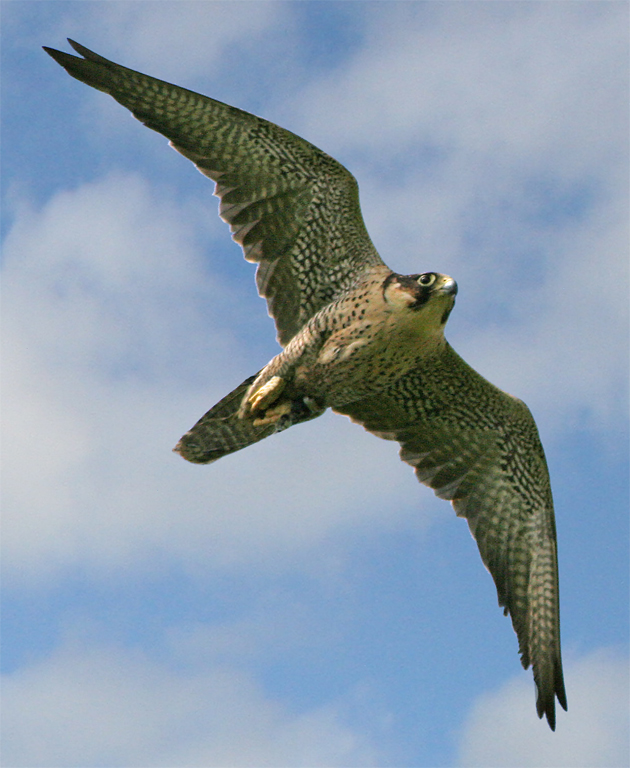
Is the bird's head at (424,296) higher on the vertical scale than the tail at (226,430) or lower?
higher

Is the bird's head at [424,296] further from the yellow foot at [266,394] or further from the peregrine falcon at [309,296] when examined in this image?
the yellow foot at [266,394]

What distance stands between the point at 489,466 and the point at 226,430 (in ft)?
8.41

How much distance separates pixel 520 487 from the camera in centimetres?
991

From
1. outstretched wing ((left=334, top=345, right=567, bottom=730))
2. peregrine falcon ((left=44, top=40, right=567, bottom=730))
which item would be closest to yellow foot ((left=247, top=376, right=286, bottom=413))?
peregrine falcon ((left=44, top=40, right=567, bottom=730))

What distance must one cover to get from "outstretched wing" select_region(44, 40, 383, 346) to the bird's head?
0.60 meters

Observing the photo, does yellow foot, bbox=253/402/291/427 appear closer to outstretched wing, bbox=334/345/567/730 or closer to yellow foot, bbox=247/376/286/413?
yellow foot, bbox=247/376/286/413

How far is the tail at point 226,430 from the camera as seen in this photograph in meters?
8.77

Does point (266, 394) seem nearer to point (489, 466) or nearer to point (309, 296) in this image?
point (309, 296)

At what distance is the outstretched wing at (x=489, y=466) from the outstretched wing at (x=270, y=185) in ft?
4.18

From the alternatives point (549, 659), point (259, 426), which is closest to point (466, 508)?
point (549, 659)

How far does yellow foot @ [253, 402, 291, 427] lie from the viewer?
8898mm

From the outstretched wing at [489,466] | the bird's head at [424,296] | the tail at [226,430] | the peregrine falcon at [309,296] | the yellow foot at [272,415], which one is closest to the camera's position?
the bird's head at [424,296]

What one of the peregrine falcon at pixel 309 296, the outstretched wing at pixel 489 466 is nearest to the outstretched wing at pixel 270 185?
the peregrine falcon at pixel 309 296

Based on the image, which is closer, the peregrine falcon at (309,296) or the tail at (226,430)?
the peregrine falcon at (309,296)
